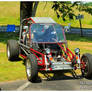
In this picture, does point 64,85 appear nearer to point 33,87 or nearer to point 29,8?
point 33,87

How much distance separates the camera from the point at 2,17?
53438 millimetres

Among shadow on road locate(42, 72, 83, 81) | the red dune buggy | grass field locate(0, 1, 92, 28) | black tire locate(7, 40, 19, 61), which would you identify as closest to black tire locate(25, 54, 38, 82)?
the red dune buggy

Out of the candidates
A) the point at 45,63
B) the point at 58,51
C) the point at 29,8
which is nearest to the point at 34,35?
the point at 58,51

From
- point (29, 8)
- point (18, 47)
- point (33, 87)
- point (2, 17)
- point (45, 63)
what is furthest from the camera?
point (2, 17)

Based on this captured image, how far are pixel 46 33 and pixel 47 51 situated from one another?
5.13ft

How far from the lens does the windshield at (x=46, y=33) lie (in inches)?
372

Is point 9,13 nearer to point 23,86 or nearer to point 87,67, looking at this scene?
point 87,67

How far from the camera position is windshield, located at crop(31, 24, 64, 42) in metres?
9.44

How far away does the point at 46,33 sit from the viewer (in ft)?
31.8

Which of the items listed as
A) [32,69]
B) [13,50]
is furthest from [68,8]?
[32,69]

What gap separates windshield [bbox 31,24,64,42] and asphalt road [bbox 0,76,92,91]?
1954mm

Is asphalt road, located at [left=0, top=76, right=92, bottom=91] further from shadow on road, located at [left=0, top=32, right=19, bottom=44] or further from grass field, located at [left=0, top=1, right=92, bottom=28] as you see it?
grass field, located at [left=0, top=1, right=92, bottom=28]

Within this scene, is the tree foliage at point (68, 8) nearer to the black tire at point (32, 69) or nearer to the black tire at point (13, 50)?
the black tire at point (13, 50)

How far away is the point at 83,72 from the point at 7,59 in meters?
4.59
